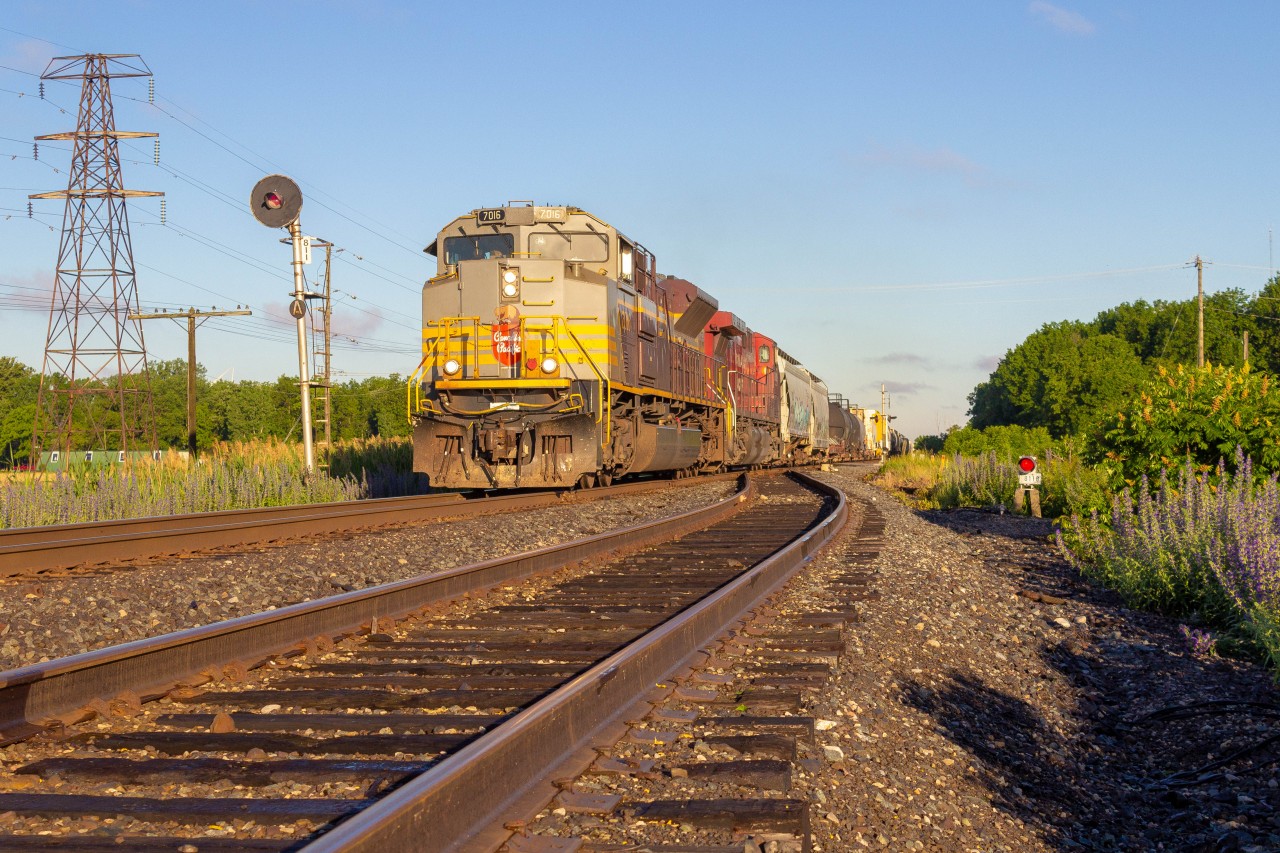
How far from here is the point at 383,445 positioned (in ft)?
68.9

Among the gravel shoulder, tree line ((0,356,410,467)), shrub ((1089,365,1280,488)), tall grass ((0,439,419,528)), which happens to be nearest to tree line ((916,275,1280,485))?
shrub ((1089,365,1280,488))

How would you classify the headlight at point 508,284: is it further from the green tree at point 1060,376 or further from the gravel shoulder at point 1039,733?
the green tree at point 1060,376

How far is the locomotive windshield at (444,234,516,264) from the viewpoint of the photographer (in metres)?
14.6

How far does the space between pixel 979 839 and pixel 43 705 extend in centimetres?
302

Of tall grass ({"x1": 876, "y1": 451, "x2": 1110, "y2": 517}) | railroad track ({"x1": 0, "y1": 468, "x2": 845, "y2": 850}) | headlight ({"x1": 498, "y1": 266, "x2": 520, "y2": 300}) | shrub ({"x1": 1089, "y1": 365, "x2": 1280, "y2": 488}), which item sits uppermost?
headlight ({"x1": 498, "y1": 266, "x2": 520, "y2": 300})

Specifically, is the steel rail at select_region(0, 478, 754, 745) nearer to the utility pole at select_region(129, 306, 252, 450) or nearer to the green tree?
the utility pole at select_region(129, 306, 252, 450)

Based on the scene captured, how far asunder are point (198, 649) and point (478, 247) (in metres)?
10.9

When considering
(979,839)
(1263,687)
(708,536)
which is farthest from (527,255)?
(979,839)

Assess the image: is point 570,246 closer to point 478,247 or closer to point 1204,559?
point 478,247

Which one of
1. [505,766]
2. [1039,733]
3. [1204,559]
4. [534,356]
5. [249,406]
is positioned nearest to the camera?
[505,766]

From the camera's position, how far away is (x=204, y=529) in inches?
352

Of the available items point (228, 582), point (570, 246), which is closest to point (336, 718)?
point (228, 582)

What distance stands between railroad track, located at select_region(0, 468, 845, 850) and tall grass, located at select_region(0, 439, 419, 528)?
291 inches

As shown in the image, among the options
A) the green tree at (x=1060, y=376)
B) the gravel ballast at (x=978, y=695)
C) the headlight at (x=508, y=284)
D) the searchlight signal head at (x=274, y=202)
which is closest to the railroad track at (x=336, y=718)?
the gravel ballast at (x=978, y=695)
